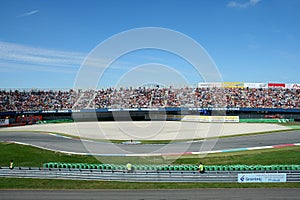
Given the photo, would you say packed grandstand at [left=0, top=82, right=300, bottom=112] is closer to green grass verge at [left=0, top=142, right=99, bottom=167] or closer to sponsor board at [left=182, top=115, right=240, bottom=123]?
sponsor board at [left=182, top=115, right=240, bottom=123]

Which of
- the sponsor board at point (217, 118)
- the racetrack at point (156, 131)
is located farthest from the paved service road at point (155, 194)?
the sponsor board at point (217, 118)

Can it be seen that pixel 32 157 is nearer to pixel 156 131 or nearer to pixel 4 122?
pixel 156 131

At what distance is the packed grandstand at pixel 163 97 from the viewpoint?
6962 cm

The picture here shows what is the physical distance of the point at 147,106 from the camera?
231 feet

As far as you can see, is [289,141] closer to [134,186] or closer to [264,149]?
[264,149]

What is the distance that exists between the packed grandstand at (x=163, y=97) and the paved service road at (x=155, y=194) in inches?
2083

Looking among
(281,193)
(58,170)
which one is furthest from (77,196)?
(281,193)

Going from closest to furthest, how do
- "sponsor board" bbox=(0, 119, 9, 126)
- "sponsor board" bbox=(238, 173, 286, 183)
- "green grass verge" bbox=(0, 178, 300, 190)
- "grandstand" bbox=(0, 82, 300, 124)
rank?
1. "green grass verge" bbox=(0, 178, 300, 190)
2. "sponsor board" bbox=(238, 173, 286, 183)
3. "sponsor board" bbox=(0, 119, 9, 126)
4. "grandstand" bbox=(0, 82, 300, 124)

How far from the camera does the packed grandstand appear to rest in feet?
228

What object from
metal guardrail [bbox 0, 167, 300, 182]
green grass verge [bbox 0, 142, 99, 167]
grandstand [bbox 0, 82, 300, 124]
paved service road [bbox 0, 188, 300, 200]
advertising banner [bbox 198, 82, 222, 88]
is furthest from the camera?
advertising banner [bbox 198, 82, 222, 88]

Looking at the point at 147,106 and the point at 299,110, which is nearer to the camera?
the point at 299,110

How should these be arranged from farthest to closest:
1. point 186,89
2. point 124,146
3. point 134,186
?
1. point 186,89
2. point 124,146
3. point 134,186

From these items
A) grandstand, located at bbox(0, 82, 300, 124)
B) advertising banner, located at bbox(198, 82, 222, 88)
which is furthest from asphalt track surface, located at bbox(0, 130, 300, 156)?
advertising banner, located at bbox(198, 82, 222, 88)

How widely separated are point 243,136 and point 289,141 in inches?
256
